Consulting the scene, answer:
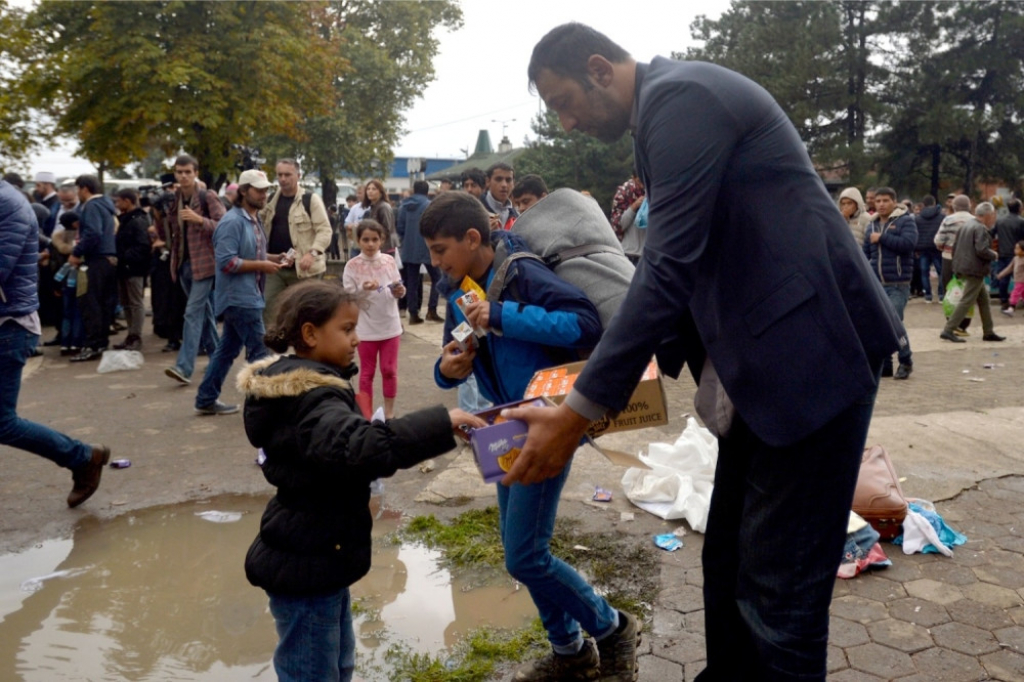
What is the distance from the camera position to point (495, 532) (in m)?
4.62

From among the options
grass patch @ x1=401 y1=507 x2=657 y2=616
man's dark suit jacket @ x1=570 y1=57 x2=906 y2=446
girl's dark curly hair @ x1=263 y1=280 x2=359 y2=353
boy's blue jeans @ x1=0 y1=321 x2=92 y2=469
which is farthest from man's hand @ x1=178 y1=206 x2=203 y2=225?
man's dark suit jacket @ x1=570 y1=57 x2=906 y2=446

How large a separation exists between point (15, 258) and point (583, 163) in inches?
1222

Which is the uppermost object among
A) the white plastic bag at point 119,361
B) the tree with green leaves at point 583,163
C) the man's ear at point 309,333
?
the tree with green leaves at point 583,163

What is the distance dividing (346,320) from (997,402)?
6.83 meters

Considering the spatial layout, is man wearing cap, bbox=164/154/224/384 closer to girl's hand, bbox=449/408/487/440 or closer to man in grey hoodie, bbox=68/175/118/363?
man in grey hoodie, bbox=68/175/118/363

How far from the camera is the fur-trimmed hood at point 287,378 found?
2.36 metres

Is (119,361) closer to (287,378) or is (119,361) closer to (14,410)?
(14,410)

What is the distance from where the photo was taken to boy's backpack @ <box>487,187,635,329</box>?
9.52 ft

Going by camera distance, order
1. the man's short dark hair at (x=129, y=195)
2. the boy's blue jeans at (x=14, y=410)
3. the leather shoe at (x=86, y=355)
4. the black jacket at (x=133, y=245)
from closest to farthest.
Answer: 1. the boy's blue jeans at (x=14, y=410)
2. the leather shoe at (x=86, y=355)
3. the man's short dark hair at (x=129, y=195)
4. the black jacket at (x=133, y=245)

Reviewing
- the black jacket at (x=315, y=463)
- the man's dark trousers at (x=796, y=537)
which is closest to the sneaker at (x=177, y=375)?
the black jacket at (x=315, y=463)

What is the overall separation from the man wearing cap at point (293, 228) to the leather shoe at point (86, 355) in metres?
2.92

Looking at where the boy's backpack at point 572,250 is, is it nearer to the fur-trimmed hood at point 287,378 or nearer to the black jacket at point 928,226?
the fur-trimmed hood at point 287,378

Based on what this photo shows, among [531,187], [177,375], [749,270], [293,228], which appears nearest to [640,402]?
[749,270]

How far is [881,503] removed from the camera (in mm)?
4273
